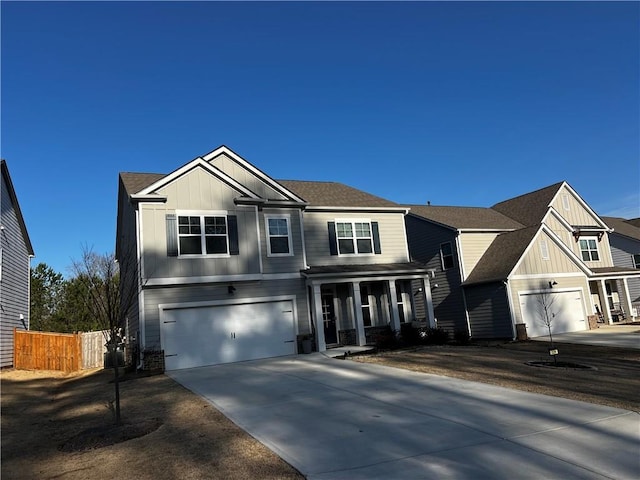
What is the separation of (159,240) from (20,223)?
1088 centimetres

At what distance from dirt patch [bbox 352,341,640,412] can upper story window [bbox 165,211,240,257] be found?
6.22 metres

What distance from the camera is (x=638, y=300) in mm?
29328

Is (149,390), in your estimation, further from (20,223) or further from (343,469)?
(20,223)

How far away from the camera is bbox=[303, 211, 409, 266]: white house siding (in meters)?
19.9

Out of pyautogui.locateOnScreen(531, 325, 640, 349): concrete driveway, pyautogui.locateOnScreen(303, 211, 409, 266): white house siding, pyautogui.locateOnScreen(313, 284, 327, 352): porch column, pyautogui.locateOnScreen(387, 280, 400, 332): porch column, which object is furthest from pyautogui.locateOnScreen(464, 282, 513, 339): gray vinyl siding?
pyautogui.locateOnScreen(313, 284, 327, 352): porch column

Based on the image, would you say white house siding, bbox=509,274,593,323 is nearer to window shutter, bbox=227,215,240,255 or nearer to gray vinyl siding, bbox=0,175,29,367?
window shutter, bbox=227,215,240,255

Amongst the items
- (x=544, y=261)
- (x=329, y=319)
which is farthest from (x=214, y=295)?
(x=544, y=261)

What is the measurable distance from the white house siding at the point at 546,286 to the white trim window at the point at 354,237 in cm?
706

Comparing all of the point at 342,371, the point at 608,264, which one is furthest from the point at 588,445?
the point at 608,264

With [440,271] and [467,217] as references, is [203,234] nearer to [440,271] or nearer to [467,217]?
[440,271]

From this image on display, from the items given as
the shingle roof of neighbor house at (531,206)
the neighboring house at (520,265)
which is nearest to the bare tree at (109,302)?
the neighboring house at (520,265)

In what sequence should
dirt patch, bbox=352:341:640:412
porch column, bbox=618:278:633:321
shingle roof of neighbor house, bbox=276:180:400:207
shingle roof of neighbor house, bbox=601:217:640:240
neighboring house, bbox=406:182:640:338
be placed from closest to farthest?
dirt patch, bbox=352:341:640:412 → shingle roof of neighbor house, bbox=276:180:400:207 → neighboring house, bbox=406:182:640:338 → porch column, bbox=618:278:633:321 → shingle roof of neighbor house, bbox=601:217:640:240

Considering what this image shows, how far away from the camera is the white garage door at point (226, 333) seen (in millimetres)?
15891

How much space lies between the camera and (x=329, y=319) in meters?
19.9
